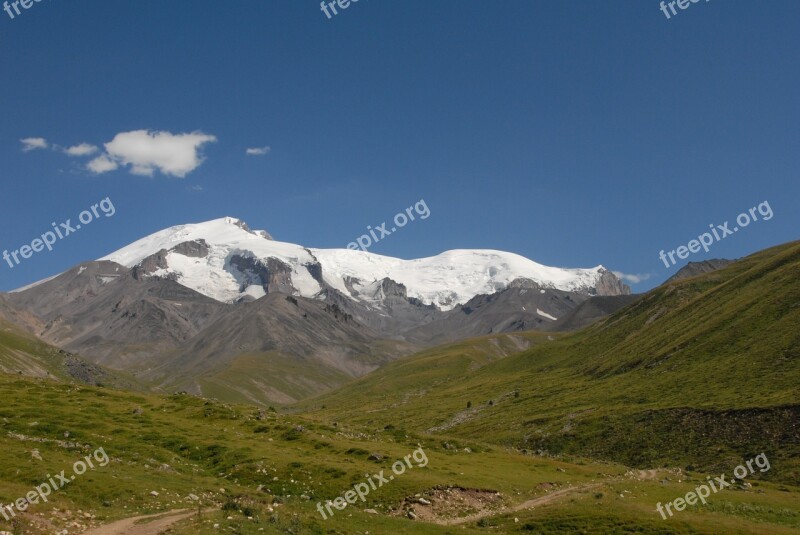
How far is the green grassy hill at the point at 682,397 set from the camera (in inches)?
3568

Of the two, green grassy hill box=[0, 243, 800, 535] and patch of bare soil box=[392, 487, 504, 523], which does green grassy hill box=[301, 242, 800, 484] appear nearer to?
green grassy hill box=[0, 243, 800, 535]

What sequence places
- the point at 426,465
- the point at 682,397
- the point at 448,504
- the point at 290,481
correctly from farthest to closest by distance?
the point at 682,397, the point at 426,465, the point at 290,481, the point at 448,504

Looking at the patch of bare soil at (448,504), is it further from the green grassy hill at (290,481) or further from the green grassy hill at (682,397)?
the green grassy hill at (682,397)

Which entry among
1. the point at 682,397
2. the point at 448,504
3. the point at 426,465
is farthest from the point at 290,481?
the point at 682,397

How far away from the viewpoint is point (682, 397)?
11569 centimetres

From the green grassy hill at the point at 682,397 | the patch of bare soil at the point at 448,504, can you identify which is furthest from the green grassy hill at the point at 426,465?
the green grassy hill at the point at 682,397

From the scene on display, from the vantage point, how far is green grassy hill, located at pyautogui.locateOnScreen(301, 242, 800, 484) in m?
90.6

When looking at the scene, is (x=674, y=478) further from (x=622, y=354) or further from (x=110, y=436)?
(x=622, y=354)

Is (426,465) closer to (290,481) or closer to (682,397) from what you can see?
(290,481)

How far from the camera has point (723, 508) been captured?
51406mm

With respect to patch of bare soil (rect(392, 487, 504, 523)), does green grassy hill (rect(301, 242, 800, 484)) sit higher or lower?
lower

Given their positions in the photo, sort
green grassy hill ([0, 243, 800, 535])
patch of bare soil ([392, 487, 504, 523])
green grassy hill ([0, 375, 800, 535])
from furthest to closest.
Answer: patch of bare soil ([392, 487, 504, 523]) → green grassy hill ([0, 243, 800, 535]) → green grassy hill ([0, 375, 800, 535])

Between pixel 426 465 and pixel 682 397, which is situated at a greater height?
pixel 426 465

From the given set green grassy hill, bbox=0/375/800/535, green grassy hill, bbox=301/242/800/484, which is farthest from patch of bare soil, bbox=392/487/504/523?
green grassy hill, bbox=301/242/800/484
